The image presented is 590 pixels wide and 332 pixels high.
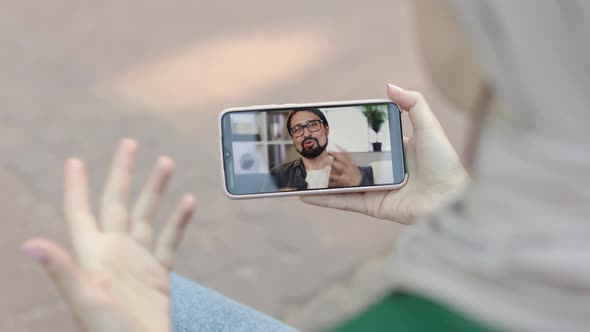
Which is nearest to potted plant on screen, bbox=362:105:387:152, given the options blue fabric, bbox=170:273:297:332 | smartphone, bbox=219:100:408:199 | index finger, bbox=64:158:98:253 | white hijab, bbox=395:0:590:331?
smartphone, bbox=219:100:408:199

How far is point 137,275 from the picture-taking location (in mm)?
658

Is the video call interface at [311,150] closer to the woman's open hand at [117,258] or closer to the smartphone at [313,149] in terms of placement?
the smartphone at [313,149]

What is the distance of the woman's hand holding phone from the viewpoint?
2.82 feet

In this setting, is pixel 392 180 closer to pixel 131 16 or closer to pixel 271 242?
pixel 271 242

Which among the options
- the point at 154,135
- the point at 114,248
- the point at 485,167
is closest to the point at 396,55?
the point at 154,135

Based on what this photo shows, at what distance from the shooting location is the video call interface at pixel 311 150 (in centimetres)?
91

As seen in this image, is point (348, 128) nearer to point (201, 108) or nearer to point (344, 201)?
point (344, 201)

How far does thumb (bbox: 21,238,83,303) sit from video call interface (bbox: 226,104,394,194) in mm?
356

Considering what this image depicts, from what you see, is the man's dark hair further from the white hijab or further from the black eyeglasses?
the white hijab

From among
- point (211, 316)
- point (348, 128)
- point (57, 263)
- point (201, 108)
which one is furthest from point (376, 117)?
point (201, 108)

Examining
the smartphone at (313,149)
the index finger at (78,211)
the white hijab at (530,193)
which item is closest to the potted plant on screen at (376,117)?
the smartphone at (313,149)

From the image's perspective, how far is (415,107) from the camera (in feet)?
2.91

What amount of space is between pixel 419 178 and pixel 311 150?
0.14 metres

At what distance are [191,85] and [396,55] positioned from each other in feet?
1.62
